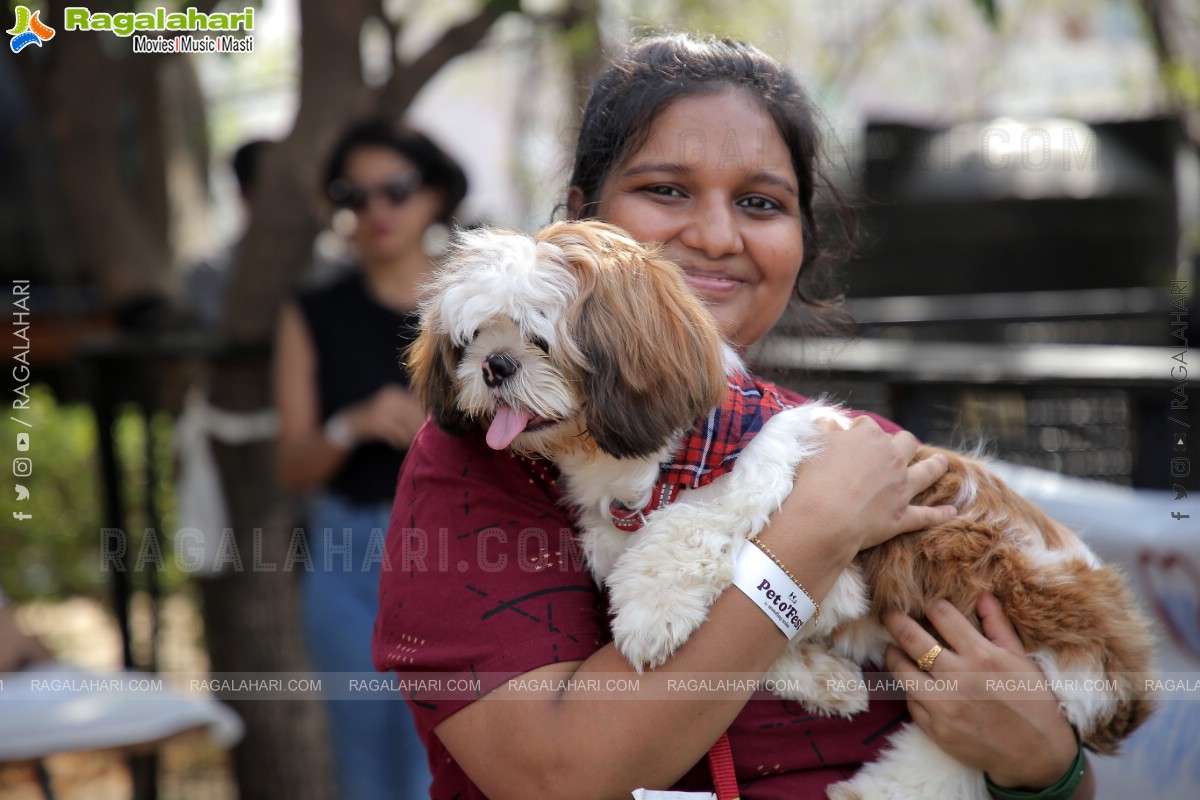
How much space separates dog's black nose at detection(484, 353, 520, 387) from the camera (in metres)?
1.78

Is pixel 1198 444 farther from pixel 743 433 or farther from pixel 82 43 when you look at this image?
pixel 82 43

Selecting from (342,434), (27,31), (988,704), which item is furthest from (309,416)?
(988,704)

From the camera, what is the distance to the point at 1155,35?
27.5 feet

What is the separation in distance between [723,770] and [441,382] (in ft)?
2.51

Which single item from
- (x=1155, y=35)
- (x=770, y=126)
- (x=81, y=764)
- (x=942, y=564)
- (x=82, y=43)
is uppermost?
(x=1155, y=35)

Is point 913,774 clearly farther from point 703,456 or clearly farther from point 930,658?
point 703,456

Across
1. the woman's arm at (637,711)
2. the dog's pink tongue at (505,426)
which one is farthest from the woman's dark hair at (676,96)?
the woman's arm at (637,711)

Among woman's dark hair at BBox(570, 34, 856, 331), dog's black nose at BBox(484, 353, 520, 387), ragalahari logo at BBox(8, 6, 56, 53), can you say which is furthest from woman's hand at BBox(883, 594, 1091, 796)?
ragalahari logo at BBox(8, 6, 56, 53)

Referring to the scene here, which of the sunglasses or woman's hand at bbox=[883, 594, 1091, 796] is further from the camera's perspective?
the sunglasses

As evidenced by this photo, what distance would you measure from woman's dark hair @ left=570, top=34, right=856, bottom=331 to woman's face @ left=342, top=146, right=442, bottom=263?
206 cm

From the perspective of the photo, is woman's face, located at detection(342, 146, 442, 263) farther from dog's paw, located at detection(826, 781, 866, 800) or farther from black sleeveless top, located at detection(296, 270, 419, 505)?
dog's paw, located at detection(826, 781, 866, 800)

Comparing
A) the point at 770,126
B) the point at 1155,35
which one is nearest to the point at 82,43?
the point at 770,126

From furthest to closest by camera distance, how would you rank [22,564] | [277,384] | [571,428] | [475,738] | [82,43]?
[22,564] → [82,43] → [277,384] → [571,428] → [475,738]

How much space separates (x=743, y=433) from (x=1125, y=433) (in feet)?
9.74
